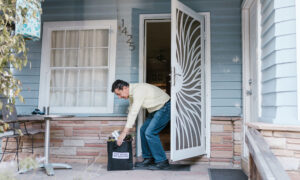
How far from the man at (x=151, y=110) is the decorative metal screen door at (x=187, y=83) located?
0.21 metres

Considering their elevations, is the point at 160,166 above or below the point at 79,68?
below

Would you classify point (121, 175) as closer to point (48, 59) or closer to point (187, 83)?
point (187, 83)

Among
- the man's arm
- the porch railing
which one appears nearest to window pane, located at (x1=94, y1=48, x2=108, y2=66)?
the man's arm

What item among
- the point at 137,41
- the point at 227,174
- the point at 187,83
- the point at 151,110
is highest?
the point at 137,41

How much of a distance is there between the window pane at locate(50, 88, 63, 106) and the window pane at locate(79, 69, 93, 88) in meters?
0.38

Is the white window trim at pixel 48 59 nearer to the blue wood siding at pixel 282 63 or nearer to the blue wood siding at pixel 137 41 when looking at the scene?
the blue wood siding at pixel 137 41

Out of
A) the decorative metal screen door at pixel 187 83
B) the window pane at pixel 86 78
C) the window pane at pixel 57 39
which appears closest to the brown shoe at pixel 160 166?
the decorative metal screen door at pixel 187 83

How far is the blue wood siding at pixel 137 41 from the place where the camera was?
446 cm

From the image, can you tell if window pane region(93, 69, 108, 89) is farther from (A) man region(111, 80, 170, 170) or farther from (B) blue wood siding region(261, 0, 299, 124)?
(B) blue wood siding region(261, 0, 299, 124)

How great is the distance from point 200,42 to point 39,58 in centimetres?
Answer: 270

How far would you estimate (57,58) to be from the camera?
4.96 metres

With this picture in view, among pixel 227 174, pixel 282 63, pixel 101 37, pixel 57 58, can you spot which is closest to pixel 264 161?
pixel 282 63

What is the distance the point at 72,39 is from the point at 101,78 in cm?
85

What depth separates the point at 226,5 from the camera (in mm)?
4590
